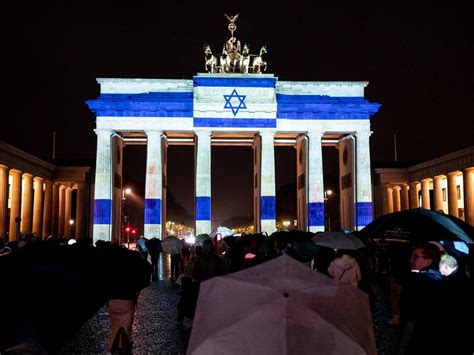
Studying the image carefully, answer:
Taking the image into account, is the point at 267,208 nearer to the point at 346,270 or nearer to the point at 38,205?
the point at 38,205

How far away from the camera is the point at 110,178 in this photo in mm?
51219

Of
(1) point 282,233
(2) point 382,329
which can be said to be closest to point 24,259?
(2) point 382,329

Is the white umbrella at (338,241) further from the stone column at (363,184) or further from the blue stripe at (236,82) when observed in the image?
the blue stripe at (236,82)

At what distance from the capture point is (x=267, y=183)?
169 feet

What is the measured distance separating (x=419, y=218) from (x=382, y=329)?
3.19 meters

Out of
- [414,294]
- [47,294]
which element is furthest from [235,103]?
[47,294]

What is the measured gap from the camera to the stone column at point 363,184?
50.8m

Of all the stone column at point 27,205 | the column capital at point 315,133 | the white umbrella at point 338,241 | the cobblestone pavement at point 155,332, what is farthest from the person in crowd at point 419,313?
the stone column at point 27,205

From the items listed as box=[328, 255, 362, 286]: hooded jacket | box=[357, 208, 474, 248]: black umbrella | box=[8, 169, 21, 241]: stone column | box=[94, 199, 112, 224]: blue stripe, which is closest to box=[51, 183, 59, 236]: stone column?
box=[8, 169, 21, 241]: stone column

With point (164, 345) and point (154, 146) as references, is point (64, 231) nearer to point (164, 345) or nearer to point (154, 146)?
point (154, 146)

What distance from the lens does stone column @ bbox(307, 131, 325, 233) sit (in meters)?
51.0

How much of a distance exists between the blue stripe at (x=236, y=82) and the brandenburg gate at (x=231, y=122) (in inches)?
3.7

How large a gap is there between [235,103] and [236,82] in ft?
6.80

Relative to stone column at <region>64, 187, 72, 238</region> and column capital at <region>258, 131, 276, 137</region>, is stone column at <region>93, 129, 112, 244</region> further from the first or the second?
stone column at <region>64, 187, 72, 238</region>
